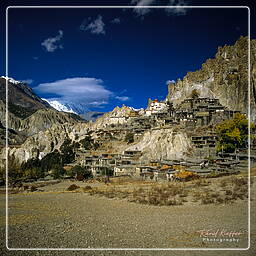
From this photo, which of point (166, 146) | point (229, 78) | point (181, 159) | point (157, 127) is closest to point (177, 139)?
point (166, 146)

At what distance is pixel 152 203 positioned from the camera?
1695 centimetres

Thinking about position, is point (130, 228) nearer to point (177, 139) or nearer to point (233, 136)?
point (233, 136)

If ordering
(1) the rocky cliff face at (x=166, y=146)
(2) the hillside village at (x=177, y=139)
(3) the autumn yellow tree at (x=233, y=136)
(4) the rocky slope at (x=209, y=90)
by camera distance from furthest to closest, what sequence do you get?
1. (4) the rocky slope at (x=209, y=90)
2. (1) the rocky cliff face at (x=166, y=146)
3. (3) the autumn yellow tree at (x=233, y=136)
4. (2) the hillside village at (x=177, y=139)

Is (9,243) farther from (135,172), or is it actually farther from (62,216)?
(135,172)

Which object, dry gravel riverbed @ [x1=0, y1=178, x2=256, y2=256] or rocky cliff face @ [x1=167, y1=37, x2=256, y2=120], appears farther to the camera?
rocky cliff face @ [x1=167, y1=37, x2=256, y2=120]

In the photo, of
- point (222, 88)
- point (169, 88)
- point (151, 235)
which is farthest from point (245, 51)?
point (151, 235)

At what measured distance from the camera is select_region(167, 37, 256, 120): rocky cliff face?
90.0m

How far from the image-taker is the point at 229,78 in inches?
3777

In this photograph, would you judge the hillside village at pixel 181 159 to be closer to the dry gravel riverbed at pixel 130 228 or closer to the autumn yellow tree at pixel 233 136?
the autumn yellow tree at pixel 233 136

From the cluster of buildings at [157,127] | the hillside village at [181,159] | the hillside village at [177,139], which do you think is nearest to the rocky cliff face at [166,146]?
the hillside village at [177,139]

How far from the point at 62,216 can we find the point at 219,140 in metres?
40.8

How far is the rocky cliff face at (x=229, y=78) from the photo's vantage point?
90.0 m

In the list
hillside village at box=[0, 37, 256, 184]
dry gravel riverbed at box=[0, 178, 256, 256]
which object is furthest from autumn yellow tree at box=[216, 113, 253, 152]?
dry gravel riverbed at box=[0, 178, 256, 256]

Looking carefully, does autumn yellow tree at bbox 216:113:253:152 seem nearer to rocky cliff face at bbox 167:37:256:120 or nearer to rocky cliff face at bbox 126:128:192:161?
rocky cliff face at bbox 126:128:192:161
